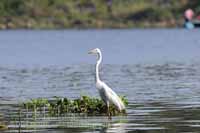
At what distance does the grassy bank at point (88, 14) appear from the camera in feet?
604

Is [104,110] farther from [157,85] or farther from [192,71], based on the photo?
[192,71]

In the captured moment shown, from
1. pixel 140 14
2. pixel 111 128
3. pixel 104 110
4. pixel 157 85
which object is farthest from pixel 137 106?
pixel 140 14

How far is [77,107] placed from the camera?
105 ft

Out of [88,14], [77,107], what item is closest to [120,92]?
[77,107]

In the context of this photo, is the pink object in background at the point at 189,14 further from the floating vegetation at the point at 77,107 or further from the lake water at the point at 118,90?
the floating vegetation at the point at 77,107

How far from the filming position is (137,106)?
33469 millimetres

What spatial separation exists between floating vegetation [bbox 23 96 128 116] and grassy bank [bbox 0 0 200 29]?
488 ft

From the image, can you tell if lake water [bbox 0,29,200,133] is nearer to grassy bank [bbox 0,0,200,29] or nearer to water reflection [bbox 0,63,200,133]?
water reflection [bbox 0,63,200,133]

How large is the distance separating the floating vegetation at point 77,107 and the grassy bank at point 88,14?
488 ft

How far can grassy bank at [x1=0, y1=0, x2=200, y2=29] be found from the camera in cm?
18412

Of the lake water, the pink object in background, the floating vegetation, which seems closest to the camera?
the lake water

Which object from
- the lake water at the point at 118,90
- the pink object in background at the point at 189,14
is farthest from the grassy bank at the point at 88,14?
the lake water at the point at 118,90

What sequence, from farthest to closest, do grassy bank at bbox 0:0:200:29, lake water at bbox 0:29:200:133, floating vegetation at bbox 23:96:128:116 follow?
grassy bank at bbox 0:0:200:29, floating vegetation at bbox 23:96:128:116, lake water at bbox 0:29:200:133

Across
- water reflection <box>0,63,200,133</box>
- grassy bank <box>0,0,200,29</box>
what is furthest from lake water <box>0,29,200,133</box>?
grassy bank <box>0,0,200,29</box>
